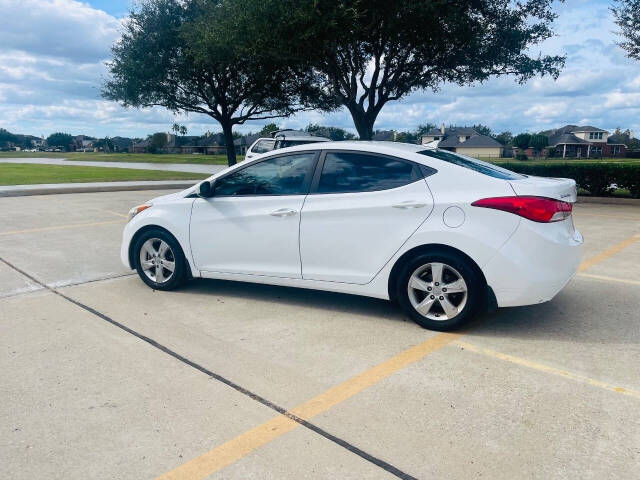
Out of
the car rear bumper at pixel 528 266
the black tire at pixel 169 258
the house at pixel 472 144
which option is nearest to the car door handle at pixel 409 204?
the car rear bumper at pixel 528 266

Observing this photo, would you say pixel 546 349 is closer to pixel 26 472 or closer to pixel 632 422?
pixel 632 422

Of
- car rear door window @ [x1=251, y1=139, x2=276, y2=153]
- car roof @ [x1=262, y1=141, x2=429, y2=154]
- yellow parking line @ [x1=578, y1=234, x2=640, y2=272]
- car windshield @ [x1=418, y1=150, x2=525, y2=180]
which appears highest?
car rear door window @ [x1=251, y1=139, x2=276, y2=153]

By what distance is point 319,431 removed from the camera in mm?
2797

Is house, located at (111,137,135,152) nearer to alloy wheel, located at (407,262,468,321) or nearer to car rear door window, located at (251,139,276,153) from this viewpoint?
car rear door window, located at (251,139,276,153)

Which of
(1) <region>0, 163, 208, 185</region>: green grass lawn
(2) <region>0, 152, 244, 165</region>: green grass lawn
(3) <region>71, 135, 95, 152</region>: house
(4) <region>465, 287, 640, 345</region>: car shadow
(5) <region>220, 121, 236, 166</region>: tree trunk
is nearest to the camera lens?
(4) <region>465, 287, 640, 345</region>: car shadow

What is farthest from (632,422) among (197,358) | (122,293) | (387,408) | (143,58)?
(143,58)

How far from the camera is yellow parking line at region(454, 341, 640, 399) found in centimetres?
325

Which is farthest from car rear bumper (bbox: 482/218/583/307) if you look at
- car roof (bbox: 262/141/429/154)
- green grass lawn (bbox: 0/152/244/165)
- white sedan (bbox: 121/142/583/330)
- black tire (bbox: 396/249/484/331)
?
green grass lawn (bbox: 0/152/244/165)

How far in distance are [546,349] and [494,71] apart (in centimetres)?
1624

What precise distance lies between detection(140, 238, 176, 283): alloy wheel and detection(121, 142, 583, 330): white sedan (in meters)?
0.02

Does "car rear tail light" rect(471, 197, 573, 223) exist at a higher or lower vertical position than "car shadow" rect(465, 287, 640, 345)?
higher

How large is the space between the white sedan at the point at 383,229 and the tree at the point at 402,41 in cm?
1017

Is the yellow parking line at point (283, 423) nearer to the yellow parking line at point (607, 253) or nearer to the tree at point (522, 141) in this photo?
the yellow parking line at point (607, 253)

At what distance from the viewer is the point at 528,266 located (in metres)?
3.93
